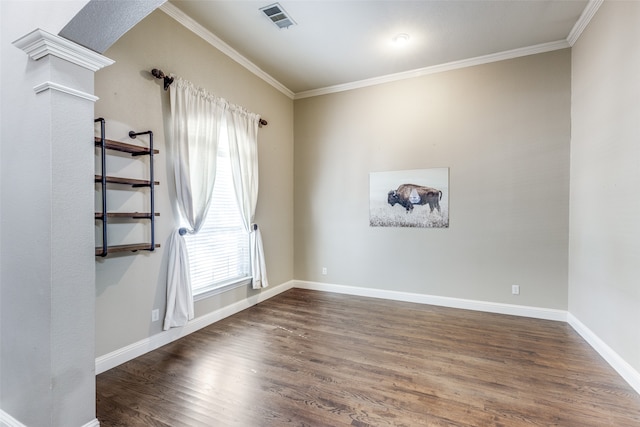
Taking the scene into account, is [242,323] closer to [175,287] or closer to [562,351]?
[175,287]

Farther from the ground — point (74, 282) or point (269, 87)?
point (269, 87)

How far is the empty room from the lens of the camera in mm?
1726

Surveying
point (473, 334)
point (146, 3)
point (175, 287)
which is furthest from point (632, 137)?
point (175, 287)

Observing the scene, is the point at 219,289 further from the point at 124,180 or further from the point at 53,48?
the point at 53,48

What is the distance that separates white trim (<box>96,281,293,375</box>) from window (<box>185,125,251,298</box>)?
0.28 meters

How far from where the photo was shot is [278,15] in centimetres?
309

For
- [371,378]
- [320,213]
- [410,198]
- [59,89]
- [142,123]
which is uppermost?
[142,123]

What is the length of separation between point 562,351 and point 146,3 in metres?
4.28

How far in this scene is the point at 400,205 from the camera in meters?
4.50

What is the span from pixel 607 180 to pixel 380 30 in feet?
8.82

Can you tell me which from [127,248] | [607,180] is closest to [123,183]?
[127,248]

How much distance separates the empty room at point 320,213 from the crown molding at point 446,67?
0.03 metres

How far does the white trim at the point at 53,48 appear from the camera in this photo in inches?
61.6

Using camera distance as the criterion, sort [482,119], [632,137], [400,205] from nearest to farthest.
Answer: [632,137], [482,119], [400,205]
